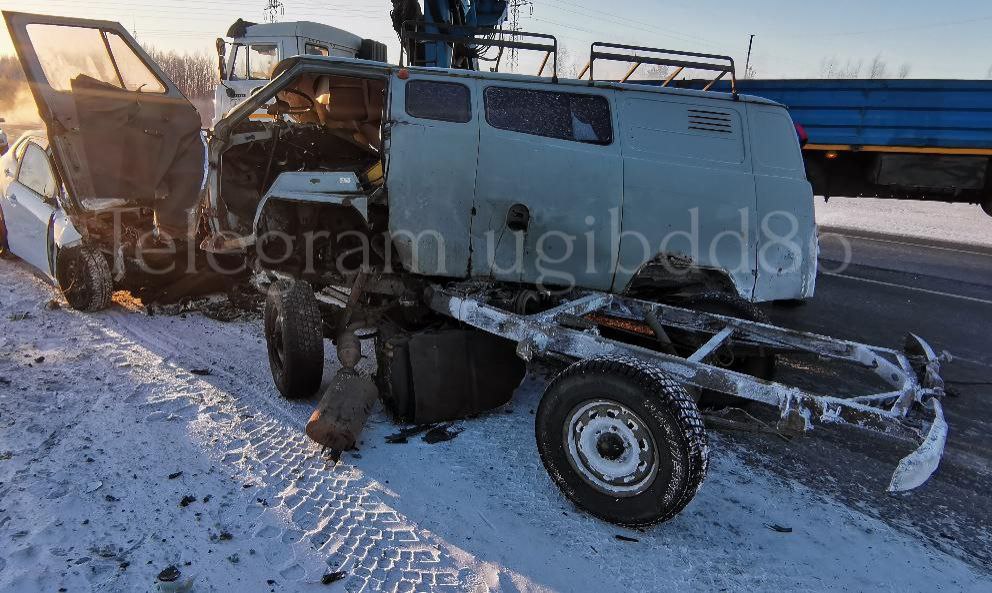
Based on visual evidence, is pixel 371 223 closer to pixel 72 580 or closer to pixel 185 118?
pixel 72 580

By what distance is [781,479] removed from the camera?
364 centimetres

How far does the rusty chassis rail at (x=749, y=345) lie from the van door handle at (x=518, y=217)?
1.74 ft

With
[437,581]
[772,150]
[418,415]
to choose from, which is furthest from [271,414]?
[772,150]

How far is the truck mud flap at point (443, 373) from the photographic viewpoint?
13.0ft

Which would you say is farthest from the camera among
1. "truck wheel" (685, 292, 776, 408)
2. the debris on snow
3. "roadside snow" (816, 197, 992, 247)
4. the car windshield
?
"roadside snow" (816, 197, 992, 247)

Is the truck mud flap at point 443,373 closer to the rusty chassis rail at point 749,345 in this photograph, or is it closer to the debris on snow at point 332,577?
the rusty chassis rail at point 749,345

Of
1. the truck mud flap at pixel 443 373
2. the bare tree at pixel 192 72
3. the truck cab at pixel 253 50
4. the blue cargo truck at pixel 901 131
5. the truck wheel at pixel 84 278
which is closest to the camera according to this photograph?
the truck mud flap at pixel 443 373

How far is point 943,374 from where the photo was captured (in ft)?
18.1

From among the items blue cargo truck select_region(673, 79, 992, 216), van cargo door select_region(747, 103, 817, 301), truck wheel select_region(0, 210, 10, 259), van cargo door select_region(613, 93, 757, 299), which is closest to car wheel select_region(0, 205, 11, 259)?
truck wheel select_region(0, 210, 10, 259)

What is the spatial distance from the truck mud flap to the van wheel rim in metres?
1.06

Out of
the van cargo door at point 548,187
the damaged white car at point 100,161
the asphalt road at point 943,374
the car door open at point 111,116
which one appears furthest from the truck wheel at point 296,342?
the asphalt road at point 943,374

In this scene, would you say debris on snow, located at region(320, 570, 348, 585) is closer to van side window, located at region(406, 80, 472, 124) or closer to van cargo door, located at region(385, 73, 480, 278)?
van cargo door, located at region(385, 73, 480, 278)

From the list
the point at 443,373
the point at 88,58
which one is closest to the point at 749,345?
the point at 443,373

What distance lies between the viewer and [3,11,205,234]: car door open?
5.38 meters
